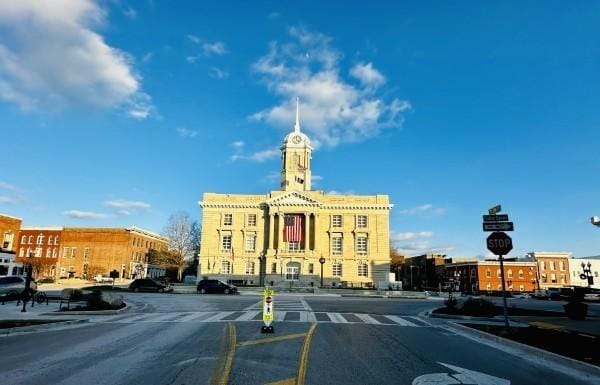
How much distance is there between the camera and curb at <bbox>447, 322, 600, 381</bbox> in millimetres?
8141

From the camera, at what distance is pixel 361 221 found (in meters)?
71.4

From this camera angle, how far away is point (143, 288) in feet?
145

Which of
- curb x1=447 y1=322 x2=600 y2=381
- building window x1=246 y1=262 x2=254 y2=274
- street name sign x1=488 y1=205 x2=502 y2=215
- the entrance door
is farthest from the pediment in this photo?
curb x1=447 y1=322 x2=600 y2=381

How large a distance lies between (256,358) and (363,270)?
6296cm

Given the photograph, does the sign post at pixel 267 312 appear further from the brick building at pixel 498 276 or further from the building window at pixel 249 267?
the brick building at pixel 498 276

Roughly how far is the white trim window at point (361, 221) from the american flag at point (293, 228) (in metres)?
9.84

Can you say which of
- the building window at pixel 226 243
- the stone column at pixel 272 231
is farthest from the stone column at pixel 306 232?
the building window at pixel 226 243

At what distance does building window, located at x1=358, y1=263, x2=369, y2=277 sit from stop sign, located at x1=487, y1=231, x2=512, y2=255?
56301 mm

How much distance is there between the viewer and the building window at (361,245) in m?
70.6

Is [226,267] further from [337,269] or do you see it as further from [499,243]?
[499,243]

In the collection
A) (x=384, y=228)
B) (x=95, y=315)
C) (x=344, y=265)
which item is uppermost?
(x=384, y=228)

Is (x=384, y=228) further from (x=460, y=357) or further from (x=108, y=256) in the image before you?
(x=460, y=357)

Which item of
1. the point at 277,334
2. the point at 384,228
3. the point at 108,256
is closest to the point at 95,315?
the point at 277,334

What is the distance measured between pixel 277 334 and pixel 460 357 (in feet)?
16.6
